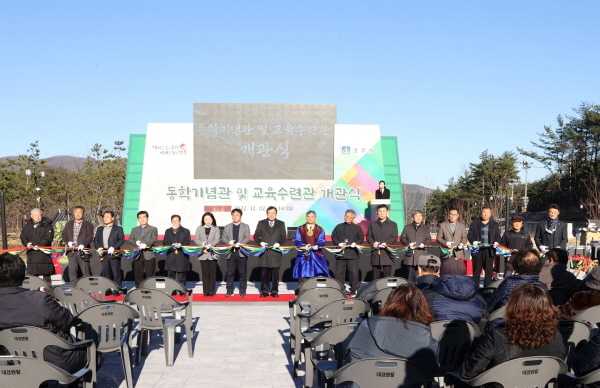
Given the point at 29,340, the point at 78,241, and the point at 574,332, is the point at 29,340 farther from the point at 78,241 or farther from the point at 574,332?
the point at 78,241

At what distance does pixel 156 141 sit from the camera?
57.0 ft

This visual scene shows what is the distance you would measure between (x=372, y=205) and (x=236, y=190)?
4464 millimetres

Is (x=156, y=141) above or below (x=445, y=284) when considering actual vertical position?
above

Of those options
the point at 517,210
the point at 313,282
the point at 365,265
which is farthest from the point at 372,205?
the point at 517,210

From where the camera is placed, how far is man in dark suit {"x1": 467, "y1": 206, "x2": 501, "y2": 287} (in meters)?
8.98

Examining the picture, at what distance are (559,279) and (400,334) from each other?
11.3 ft

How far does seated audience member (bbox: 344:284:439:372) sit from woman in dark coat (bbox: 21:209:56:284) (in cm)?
724

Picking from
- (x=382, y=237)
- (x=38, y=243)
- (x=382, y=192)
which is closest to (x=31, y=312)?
(x=38, y=243)

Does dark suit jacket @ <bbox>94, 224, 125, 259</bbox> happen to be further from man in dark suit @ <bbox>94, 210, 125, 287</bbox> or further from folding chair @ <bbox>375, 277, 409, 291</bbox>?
folding chair @ <bbox>375, 277, 409, 291</bbox>

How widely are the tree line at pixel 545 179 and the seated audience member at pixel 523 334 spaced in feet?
140

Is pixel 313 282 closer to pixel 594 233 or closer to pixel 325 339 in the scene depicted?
pixel 325 339

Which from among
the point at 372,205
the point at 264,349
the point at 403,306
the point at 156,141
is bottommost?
the point at 264,349

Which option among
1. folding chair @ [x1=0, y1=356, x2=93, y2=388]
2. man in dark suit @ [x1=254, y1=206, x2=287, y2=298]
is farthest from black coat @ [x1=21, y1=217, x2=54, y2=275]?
folding chair @ [x1=0, y1=356, x2=93, y2=388]

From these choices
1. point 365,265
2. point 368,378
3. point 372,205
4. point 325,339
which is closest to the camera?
point 368,378
